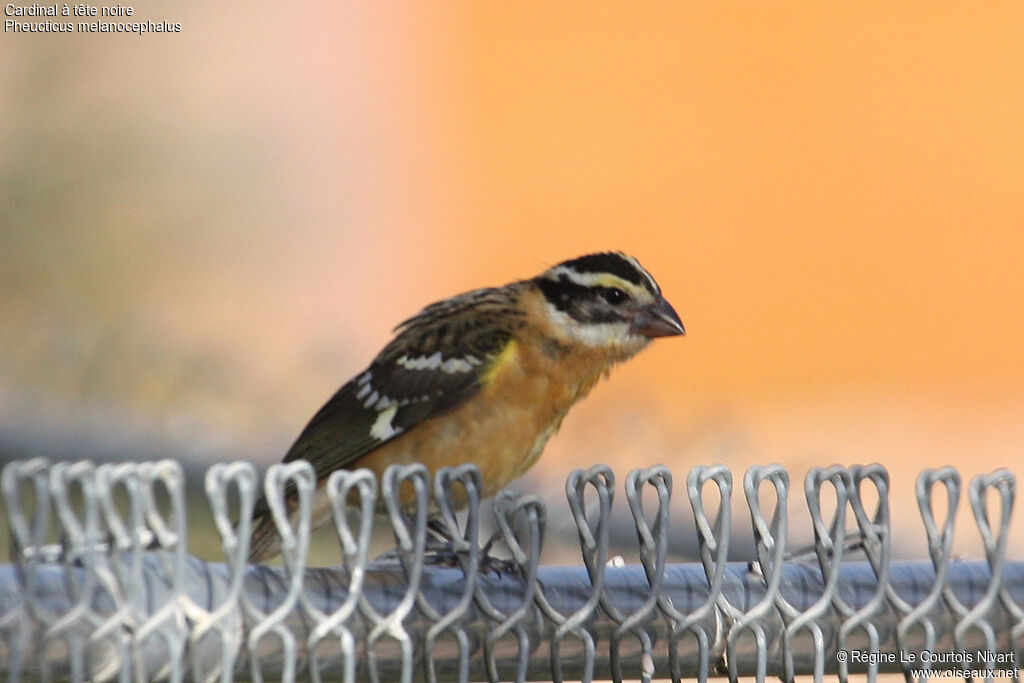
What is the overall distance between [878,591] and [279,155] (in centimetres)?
1016

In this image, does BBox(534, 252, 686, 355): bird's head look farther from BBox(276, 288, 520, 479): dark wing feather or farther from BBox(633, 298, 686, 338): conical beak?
BBox(276, 288, 520, 479): dark wing feather

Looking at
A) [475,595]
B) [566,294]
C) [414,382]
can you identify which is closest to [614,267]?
[566,294]

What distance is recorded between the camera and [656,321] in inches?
175

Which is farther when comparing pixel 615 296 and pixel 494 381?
pixel 615 296

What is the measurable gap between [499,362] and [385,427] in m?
0.41

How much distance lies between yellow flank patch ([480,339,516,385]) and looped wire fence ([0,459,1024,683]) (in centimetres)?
164

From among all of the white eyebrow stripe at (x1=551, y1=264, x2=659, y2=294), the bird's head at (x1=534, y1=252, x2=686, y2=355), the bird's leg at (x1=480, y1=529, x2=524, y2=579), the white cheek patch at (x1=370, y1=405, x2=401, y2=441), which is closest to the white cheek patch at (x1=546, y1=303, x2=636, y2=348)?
the bird's head at (x1=534, y1=252, x2=686, y2=355)

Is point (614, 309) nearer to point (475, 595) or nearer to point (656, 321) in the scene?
point (656, 321)

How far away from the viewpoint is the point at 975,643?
2533mm

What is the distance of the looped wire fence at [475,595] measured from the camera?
6.70ft

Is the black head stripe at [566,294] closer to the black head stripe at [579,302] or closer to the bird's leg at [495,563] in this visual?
the black head stripe at [579,302]

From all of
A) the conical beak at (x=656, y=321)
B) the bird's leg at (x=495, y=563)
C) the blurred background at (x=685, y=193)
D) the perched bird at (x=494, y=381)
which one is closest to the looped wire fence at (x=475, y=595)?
the bird's leg at (x=495, y=563)

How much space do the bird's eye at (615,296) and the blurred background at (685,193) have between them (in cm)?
595

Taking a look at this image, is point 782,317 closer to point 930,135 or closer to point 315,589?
point 930,135
